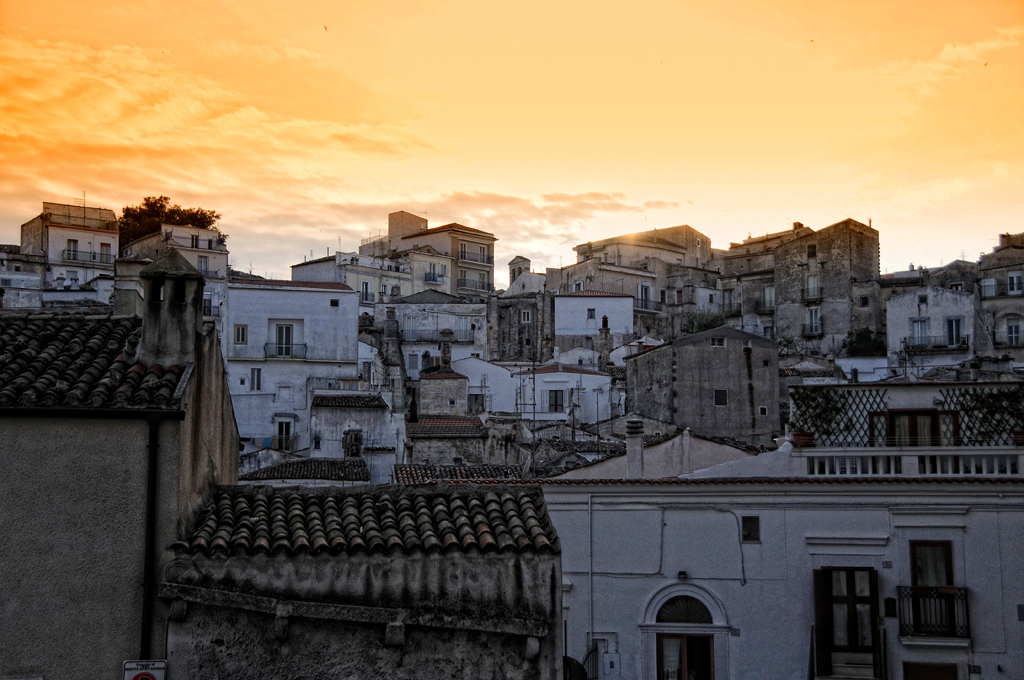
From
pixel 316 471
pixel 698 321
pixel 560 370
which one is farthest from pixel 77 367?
pixel 698 321

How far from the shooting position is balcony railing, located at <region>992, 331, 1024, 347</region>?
214ft

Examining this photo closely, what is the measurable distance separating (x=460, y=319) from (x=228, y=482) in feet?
175

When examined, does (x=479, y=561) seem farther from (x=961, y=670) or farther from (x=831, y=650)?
(x=961, y=670)

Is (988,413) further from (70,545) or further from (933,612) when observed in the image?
(70,545)

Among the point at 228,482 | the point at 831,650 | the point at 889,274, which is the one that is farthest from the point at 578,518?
the point at 889,274

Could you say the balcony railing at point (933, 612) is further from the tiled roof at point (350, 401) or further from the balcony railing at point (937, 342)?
the balcony railing at point (937, 342)

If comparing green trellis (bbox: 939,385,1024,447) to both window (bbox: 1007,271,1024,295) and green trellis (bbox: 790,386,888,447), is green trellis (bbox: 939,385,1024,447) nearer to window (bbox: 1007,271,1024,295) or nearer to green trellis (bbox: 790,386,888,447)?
green trellis (bbox: 790,386,888,447)

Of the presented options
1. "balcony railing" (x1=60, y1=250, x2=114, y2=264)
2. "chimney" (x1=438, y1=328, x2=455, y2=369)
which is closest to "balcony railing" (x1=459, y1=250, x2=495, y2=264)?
"chimney" (x1=438, y1=328, x2=455, y2=369)

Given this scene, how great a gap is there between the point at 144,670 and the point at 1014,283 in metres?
68.1

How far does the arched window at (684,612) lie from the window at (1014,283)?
56.1 m

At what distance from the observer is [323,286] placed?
166 ft

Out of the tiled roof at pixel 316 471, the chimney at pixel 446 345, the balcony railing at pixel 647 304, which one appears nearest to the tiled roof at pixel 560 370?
the chimney at pixel 446 345

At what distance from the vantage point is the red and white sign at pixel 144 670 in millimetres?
9680

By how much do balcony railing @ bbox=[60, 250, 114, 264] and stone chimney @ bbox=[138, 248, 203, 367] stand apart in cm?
5918
